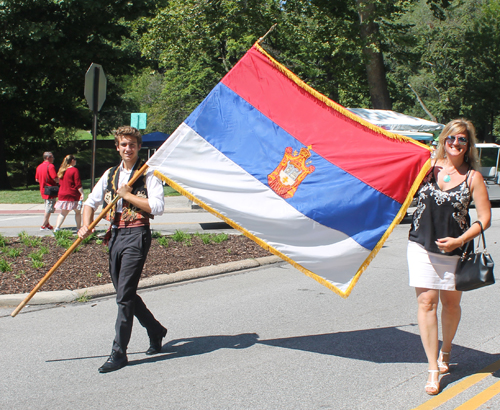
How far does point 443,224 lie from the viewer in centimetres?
408

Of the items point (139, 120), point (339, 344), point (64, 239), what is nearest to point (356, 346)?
point (339, 344)

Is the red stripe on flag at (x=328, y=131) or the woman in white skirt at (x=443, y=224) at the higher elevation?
the red stripe on flag at (x=328, y=131)

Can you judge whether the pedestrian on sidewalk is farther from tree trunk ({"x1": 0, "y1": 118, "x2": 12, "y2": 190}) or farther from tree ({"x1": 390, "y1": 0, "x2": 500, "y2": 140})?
tree ({"x1": 390, "y1": 0, "x2": 500, "y2": 140})

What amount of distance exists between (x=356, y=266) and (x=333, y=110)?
133 cm

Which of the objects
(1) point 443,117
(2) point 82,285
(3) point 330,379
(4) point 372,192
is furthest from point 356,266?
(1) point 443,117

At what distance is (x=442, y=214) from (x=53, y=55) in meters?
22.8

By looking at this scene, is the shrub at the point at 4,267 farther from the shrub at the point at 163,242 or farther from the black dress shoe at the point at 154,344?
the black dress shoe at the point at 154,344

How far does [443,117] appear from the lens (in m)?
51.6

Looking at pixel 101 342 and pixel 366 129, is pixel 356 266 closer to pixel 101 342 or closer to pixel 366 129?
pixel 366 129

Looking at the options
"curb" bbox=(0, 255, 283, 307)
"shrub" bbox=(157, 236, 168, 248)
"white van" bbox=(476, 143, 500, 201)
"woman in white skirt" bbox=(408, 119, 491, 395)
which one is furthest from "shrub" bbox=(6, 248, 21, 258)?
"white van" bbox=(476, 143, 500, 201)

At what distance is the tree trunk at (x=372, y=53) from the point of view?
22.7 metres

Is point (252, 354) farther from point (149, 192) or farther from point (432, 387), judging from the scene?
point (149, 192)

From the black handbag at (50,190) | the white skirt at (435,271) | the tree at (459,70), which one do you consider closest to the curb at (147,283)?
the white skirt at (435,271)

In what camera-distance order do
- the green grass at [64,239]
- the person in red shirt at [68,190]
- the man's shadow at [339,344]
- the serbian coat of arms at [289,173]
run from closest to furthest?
the serbian coat of arms at [289,173] < the man's shadow at [339,344] < the green grass at [64,239] < the person in red shirt at [68,190]
